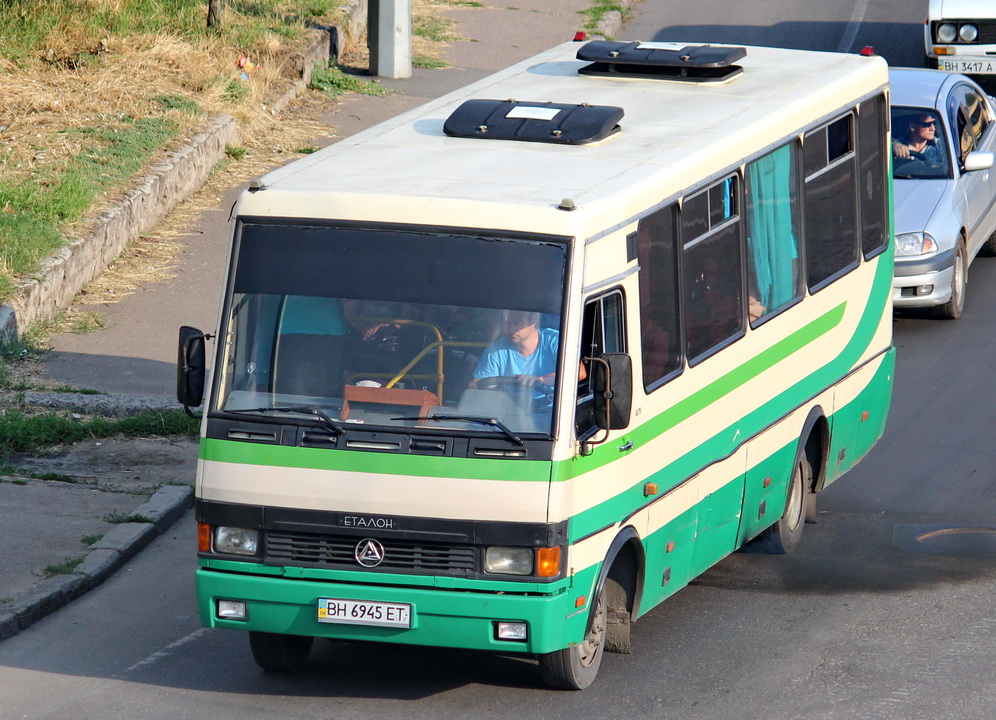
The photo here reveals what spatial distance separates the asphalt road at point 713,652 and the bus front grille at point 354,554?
0.80 metres

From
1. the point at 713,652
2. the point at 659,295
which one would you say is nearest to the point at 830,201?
the point at 659,295

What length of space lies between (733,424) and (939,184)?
710 centimetres

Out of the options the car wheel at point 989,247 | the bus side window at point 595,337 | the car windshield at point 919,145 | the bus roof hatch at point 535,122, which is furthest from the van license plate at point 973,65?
the bus side window at point 595,337

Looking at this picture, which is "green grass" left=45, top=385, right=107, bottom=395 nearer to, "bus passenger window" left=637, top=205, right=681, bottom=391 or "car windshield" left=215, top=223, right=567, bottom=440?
"car windshield" left=215, top=223, right=567, bottom=440

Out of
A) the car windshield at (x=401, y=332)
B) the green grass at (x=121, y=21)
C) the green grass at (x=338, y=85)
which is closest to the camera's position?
the car windshield at (x=401, y=332)

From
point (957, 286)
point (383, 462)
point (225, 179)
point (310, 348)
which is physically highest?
point (310, 348)

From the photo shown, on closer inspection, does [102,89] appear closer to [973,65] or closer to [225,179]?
[225,179]

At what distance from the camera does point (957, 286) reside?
14.6m

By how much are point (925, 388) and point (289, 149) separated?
8.76 meters

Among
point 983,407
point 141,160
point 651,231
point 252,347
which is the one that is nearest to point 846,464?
point 983,407

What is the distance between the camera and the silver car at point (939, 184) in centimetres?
1420

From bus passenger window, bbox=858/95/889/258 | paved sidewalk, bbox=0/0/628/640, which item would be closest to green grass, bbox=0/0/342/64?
paved sidewalk, bbox=0/0/628/640

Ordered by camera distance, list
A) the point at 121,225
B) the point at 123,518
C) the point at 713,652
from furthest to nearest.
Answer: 1. the point at 121,225
2. the point at 123,518
3. the point at 713,652

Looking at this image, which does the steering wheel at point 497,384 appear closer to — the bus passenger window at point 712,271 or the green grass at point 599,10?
the bus passenger window at point 712,271
